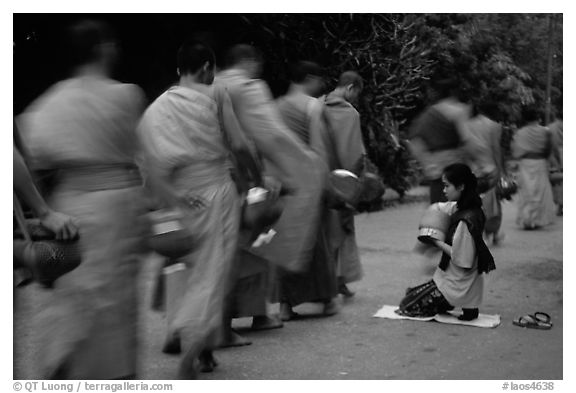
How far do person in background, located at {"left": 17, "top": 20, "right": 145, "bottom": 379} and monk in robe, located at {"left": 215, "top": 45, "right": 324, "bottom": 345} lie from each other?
111cm

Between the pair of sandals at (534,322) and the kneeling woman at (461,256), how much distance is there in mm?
322

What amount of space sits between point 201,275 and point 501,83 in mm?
10497

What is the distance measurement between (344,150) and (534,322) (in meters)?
1.91

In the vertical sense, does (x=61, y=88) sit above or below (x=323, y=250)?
above

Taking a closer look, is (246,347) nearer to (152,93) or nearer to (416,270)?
(416,270)

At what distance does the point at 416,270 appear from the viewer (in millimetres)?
7617

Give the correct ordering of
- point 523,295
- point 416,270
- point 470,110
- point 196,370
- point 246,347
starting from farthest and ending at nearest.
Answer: point 470,110
point 416,270
point 523,295
point 246,347
point 196,370

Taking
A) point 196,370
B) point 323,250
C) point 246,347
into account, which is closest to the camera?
point 196,370

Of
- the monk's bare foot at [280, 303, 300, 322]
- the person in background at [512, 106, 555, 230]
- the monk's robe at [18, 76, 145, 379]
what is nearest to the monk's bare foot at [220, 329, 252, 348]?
the monk's bare foot at [280, 303, 300, 322]

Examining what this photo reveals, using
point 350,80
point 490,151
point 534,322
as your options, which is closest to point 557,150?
point 490,151

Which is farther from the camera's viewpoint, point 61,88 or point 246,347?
point 246,347

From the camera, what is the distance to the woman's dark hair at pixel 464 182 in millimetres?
5660

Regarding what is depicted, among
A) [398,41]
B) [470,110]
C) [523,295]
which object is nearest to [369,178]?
[523,295]

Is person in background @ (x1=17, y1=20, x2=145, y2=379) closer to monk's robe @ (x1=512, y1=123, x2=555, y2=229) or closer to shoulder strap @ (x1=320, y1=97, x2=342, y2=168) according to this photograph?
shoulder strap @ (x1=320, y1=97, x2=342, y2=168)
